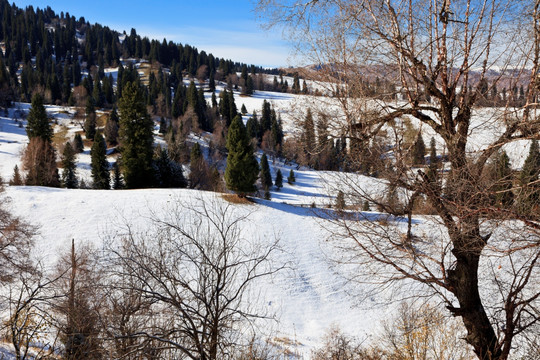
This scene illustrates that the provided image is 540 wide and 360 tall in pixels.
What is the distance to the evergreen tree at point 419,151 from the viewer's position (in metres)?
4.54

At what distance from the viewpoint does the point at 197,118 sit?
3310 inches

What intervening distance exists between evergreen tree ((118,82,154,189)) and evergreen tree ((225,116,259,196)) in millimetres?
11849

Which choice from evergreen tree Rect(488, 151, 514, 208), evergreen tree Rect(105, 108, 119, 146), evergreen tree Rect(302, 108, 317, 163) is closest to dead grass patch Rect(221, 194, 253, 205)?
evergreen tree Rect(302, 108, 317, 163)

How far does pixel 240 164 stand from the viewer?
2983 cm

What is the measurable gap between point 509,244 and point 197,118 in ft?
276

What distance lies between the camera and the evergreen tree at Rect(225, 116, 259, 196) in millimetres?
29750

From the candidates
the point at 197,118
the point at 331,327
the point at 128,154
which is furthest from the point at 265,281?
the point at 197,118

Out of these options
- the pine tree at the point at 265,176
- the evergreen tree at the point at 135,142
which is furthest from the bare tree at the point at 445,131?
the pine tree at the point at 265,176

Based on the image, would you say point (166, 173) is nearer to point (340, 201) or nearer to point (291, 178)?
point (291, 178)

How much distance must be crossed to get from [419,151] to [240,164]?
25.5 m

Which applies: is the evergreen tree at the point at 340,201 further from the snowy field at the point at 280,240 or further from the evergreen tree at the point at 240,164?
the evergreen tree at the point at 240,164

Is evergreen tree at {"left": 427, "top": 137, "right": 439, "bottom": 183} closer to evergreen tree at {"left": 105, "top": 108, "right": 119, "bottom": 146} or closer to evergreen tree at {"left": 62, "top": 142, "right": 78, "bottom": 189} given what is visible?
evergreen tree at {"left": 62, "top": 142, "right": 78, "bottom": 189}

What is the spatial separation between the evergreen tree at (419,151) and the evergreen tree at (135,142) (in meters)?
35.7

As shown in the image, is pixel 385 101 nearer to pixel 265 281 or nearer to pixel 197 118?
pixel 265 281
